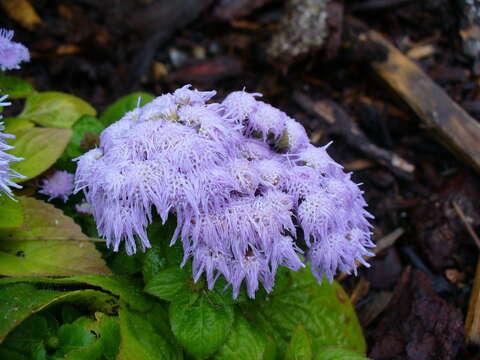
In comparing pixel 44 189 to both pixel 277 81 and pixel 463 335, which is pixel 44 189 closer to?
pixel 277 81

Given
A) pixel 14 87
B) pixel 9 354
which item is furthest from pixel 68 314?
pixel 14 87

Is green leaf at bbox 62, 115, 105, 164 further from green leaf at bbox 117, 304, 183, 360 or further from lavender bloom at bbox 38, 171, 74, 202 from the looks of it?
green leaf at bbox 117, 304, 183, 360

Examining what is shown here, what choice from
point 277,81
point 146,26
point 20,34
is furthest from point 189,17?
point 20,34

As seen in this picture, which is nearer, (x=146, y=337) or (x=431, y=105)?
(x=146, y=337)

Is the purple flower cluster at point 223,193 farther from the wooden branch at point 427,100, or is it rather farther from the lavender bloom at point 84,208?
the wooden branch at point 427,100

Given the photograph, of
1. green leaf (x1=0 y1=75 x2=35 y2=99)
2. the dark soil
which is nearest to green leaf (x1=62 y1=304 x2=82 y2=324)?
green leaf (x1=0 y1=75 x2=35 y2=99)

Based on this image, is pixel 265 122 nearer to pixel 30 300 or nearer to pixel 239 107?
pixel 239 107

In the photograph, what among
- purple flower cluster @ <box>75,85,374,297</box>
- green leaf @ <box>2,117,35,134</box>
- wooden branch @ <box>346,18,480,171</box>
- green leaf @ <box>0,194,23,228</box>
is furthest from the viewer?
wooden branch @ <box>346,18,480,171</box>

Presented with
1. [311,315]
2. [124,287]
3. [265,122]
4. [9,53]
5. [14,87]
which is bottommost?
[311,315]
